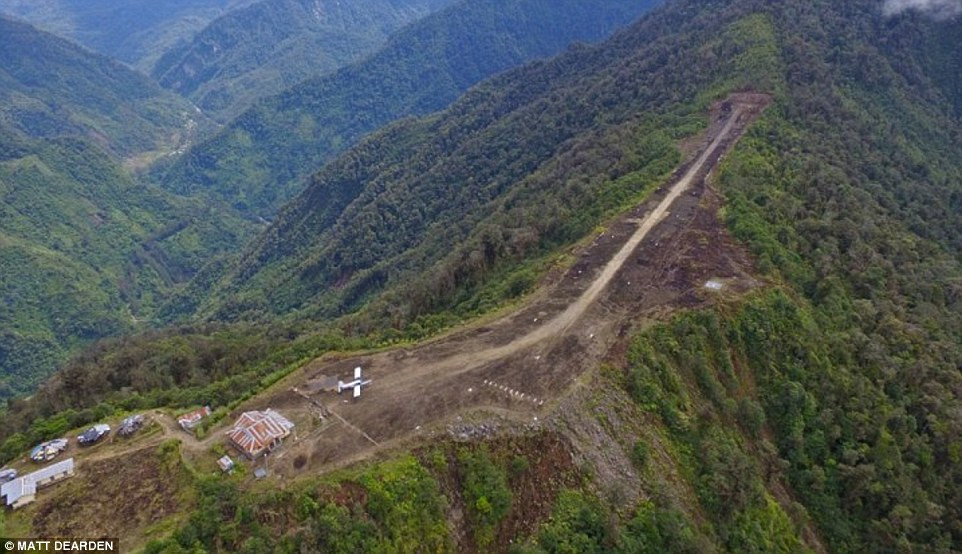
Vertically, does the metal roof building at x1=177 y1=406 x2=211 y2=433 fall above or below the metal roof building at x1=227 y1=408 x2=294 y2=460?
above

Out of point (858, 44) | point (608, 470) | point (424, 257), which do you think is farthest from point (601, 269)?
point (858, 44)

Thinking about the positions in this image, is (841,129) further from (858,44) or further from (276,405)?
(276,405)

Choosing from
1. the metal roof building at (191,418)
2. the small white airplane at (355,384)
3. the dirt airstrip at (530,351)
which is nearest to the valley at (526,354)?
the dirt airstrip at (530,351)

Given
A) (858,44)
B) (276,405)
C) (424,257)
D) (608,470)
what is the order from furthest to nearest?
(858,44) → (424,257) → (276,405) → (608,470)

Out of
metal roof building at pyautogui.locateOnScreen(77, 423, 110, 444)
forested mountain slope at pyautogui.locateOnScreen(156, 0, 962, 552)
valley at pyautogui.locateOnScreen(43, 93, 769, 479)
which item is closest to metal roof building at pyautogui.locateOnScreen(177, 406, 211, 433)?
valley at pyautogui.locateOnScreen(43, 93, 769, 479)

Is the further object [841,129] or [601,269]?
[841,129]

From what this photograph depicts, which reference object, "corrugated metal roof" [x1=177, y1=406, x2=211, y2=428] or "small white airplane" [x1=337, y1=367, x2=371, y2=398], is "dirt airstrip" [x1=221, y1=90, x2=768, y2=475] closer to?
"small white airplane" [x1=337, y1=367, x2=371, y2=398]
